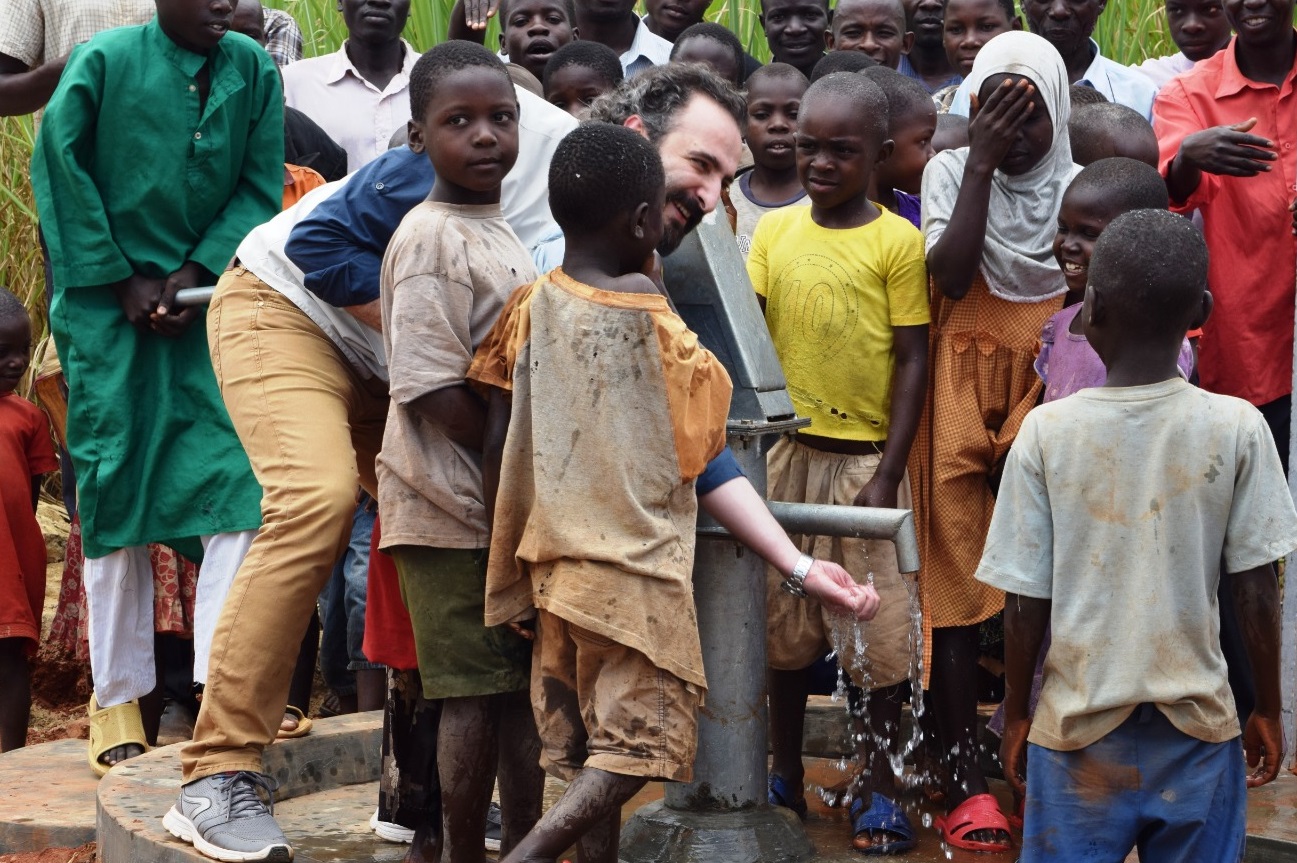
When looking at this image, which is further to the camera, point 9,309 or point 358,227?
point 9,309

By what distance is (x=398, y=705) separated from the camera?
3.52 m

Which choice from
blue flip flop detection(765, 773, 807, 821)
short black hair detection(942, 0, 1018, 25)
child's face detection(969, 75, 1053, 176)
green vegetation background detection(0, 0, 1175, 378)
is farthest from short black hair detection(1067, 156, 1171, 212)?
green vegetation background detection(0, 0, 1175, 378)

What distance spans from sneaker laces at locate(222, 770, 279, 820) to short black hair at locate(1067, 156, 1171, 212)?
82.3 inches

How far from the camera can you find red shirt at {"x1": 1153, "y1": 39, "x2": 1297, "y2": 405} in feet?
14.6

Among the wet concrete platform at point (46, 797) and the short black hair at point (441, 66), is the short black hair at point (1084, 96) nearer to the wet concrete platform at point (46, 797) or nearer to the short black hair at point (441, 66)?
the short black hair at point (441, 66)

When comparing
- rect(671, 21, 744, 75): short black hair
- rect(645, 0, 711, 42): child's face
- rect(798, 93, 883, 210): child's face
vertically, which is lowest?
rect(798, 93, 883, 210): child's face

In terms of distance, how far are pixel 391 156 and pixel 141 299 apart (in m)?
1.04

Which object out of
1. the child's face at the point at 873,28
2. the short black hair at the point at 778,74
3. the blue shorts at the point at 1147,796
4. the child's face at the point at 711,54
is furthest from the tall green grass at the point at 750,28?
the blue shorts at the point at 1147,796

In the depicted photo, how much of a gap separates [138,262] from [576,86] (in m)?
1.47

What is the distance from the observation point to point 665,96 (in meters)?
3.39

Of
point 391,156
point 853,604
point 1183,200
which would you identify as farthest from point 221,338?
point 1183,200

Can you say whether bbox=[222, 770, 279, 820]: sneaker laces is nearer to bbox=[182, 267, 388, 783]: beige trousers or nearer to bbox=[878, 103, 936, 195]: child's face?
bbox=[182, 267, 388, 783]: beige trousers

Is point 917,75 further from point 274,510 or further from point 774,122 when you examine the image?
point 274,510

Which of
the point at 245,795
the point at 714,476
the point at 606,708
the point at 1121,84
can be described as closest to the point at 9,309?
the point at 245,795
